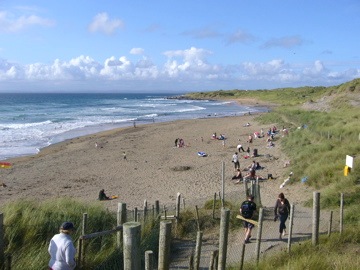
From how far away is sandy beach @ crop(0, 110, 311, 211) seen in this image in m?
20.0

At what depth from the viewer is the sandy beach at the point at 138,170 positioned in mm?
19953

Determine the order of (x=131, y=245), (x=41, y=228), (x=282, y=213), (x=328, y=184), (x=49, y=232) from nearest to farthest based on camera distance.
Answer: (x=131, y=245)
(x=41, y=228)
(x=49, y=232)
(x=282, y=213)
(x=328, y=184)

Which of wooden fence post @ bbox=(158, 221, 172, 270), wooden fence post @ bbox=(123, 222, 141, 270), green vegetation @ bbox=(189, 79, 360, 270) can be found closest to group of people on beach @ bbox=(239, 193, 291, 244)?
green vegetation @ bbox=(189, 79, 360, 270)

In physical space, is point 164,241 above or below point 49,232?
above

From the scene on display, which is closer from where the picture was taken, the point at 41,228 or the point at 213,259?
the point at 213,259

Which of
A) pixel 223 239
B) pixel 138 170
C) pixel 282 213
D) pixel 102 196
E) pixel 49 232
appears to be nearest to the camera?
pixel 223 239

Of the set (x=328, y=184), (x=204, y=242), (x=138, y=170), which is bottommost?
(x=138, y=170)

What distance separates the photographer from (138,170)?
2633 cm

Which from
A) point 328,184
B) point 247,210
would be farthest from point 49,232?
point 328,184

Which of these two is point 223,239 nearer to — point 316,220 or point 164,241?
point 164,241

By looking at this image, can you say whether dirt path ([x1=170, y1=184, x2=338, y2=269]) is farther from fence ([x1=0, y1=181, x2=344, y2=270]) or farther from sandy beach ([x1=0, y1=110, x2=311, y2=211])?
sandy beach ([x1=0, y1=110, x2=311, y2=211])

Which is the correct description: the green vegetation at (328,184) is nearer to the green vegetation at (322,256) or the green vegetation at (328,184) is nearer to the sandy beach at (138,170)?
the green vegetation at (322,256)

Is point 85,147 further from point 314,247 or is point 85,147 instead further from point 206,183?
point 314,247

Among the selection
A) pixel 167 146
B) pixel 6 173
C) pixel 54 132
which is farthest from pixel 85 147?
pixel 54 132
